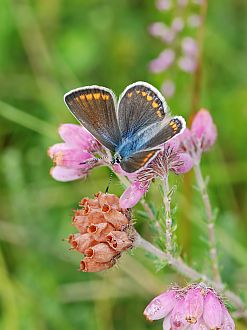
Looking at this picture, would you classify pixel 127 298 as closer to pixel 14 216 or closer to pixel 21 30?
pixel 14 216

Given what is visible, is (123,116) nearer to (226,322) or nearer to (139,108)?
(139,108)

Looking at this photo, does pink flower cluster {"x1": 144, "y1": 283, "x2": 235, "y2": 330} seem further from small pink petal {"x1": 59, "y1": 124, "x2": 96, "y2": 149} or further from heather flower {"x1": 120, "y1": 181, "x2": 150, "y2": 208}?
small pink petal {"x1": 59, "y1": 124, "x2": 96, "y2": 149}

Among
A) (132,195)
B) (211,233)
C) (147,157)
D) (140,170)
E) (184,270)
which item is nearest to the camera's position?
(147,157)

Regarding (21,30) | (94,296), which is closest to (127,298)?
(94,296)

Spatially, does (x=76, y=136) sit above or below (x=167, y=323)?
above

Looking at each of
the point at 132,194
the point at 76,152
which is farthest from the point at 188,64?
the point at 132,194

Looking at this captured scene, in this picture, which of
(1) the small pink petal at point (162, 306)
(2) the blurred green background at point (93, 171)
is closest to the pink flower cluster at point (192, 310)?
(1) the small pink petal at point (162, 306)

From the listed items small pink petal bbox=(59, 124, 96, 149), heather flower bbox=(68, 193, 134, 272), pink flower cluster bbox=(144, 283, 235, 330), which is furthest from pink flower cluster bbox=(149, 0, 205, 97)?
pink flower cluster bbox=(144, 283, 235, 330)
